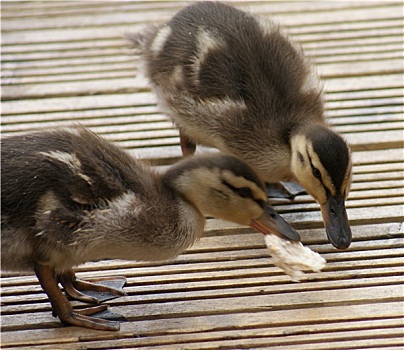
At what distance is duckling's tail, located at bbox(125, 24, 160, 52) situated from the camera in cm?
461

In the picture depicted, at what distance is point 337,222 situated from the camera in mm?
3730

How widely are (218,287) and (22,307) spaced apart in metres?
0.68

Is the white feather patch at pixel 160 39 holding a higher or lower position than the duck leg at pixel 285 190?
higher

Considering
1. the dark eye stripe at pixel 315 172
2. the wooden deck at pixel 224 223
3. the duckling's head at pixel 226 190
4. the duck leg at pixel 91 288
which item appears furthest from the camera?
the dark eye stripe at pixel 315 172

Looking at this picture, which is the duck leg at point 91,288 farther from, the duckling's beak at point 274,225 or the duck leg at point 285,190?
the duck leg at point 285,190

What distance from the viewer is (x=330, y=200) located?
378 cm

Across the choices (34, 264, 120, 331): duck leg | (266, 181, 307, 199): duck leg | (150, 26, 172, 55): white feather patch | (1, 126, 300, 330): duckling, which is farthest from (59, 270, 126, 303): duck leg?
(150, 26, 172, 55): white feather patch

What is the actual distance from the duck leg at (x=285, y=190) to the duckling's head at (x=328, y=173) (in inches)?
13.8

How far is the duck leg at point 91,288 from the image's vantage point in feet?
11.5

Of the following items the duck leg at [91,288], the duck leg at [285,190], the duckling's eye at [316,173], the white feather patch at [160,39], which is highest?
the white feather patch at [160,39]

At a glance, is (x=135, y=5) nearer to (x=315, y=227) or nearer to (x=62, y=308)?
(x=315, y=227)

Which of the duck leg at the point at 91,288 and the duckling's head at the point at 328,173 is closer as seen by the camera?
the duck leg at the point at 91,288

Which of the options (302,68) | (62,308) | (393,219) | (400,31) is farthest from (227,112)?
(400,31)

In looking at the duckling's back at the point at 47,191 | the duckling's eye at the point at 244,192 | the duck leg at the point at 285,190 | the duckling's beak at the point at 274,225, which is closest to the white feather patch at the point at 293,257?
the duckling's beak at the point at 274,225
